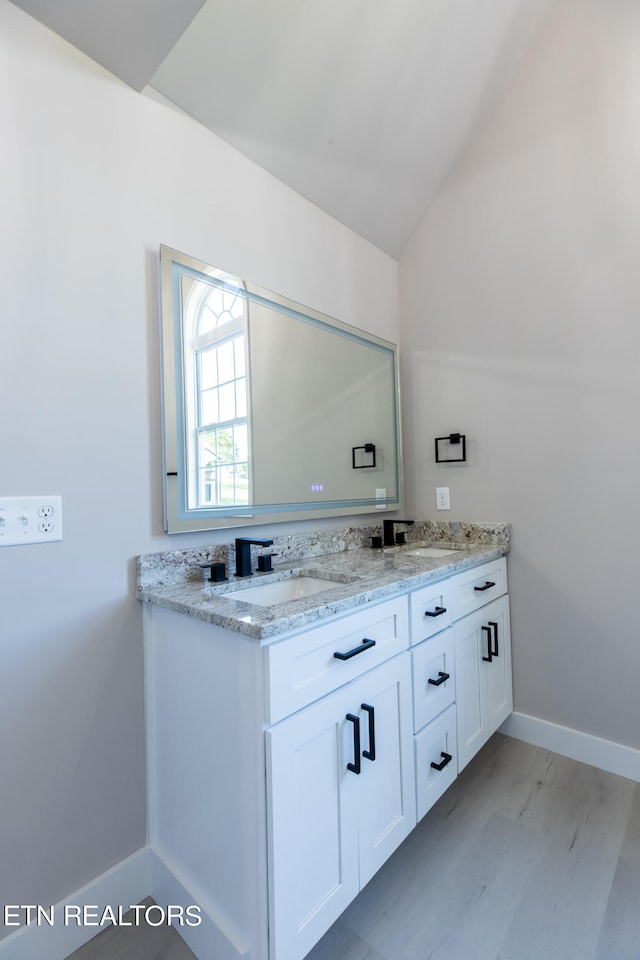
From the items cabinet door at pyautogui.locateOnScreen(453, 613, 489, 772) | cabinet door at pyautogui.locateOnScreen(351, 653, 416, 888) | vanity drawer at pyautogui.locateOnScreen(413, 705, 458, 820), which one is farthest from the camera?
cabinet door at pyautogui.locateOnScreen(453, 613, 489, 772)

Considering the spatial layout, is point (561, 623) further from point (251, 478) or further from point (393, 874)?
point (251, 478)

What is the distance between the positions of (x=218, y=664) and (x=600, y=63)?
2.56m

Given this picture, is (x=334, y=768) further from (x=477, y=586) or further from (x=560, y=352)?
(x=560, y=352)

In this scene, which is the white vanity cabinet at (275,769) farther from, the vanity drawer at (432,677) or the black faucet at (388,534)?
the black faucet at (388,534)

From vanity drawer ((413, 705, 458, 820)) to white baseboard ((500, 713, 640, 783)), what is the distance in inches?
23.4

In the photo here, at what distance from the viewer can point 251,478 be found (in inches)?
61.2

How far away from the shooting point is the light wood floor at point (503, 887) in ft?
3.49

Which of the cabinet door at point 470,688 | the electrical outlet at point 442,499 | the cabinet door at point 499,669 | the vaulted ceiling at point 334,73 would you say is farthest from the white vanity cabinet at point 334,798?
the vaulted ceiling at point 334,73

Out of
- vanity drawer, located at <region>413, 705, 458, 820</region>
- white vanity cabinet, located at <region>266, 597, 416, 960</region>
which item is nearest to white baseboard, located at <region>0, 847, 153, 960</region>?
white vanity cabinet, located at <region>266, 597, 416, 960</region>

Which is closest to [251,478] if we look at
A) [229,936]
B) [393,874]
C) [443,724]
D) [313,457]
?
[313,457]

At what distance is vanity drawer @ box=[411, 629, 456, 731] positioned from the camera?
51.5 inches

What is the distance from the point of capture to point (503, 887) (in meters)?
1.21

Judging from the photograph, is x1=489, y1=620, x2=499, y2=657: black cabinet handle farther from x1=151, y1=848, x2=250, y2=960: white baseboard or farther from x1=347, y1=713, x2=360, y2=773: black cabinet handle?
x1=151, y1=848, x2=250, y2=960: white baseboard

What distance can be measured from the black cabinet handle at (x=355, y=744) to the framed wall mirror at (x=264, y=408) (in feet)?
2.32
